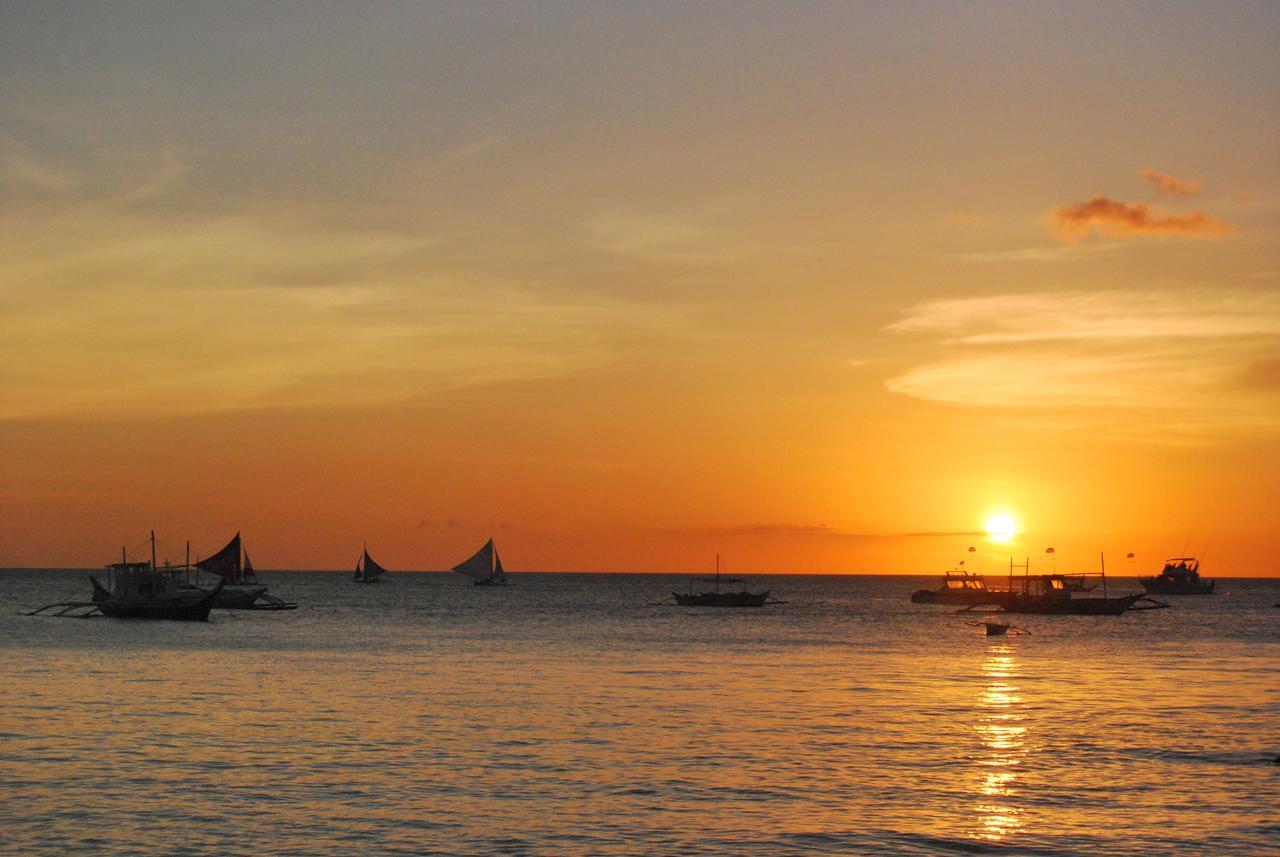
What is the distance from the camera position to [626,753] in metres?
46.4

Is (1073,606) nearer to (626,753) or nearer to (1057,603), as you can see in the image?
(1057,603)

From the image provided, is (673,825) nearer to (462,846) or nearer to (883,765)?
(462,846)

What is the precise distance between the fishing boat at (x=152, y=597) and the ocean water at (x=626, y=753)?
105 ft

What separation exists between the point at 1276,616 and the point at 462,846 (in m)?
188

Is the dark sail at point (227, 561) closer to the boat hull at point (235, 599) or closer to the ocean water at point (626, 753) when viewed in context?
the boat hull at point (235, 599)

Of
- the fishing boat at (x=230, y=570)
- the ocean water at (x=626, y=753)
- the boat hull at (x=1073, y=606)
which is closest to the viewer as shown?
the ocean water at (x=626, y=753)

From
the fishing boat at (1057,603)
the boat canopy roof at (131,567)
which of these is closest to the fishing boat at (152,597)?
the boat canopy roof at (131,567)

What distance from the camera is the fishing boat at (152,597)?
128 m

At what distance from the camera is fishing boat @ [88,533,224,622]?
418ft

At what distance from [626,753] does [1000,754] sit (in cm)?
1297

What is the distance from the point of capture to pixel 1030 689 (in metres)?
72.8

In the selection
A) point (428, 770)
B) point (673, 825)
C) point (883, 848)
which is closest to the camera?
point (883, 848)

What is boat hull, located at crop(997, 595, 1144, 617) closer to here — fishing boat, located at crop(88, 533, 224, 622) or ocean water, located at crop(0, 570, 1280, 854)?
ocean water, located at crop(0, 570, 1280, 854)

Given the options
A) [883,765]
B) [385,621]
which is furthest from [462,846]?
[385,621]
